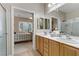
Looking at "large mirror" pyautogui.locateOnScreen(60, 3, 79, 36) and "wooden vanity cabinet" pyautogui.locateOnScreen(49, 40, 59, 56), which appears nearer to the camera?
"wooden vanity cabinet" pyautogui.locateOnScreen(49, 40, 59, 56)

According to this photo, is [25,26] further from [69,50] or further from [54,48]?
[69,50]

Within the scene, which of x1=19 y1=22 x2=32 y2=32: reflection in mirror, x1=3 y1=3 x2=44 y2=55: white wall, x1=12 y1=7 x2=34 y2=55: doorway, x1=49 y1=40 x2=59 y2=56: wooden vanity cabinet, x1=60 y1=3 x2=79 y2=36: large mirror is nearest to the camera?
x1=49 y1=40 x2=59 y2=56: wooden vanity cabinet

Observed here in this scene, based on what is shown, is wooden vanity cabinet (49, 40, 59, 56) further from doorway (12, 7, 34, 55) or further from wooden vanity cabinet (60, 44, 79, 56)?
doorway (12, 7, 34, 55)

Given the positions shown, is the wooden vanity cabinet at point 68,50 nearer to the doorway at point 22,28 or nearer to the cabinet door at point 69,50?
the cabinet door at point 69,50

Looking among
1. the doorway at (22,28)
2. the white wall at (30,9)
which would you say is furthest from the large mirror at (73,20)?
the doorway at (22,28)

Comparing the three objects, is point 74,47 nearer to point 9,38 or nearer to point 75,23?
point 75,23

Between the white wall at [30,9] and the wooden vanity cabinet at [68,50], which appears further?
the white wall at [30,9]

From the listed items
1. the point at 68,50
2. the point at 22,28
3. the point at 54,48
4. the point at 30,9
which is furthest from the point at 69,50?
the point at 22,28

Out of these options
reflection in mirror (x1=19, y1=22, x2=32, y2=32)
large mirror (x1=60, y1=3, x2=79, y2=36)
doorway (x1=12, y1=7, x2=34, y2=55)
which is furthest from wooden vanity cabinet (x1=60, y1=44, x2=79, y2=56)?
reflection in mirror (x1=19, y1=22, x2=32, y2=32)

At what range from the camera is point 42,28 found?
189 inches

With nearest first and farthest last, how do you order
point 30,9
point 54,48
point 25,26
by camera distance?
1. point 54,48
2. point 30,9
3. point 25,26

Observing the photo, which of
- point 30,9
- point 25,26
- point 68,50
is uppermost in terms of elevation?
point 30,9

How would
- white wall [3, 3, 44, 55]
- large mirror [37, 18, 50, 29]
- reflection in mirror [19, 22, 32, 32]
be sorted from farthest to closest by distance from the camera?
reflection in mirror [19, 22, 32, 32] → large mirror [37, 18, 50, 29] → white wall [3, 3, 44, 55]

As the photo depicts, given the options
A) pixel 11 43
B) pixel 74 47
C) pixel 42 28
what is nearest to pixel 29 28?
pixel 42 28
